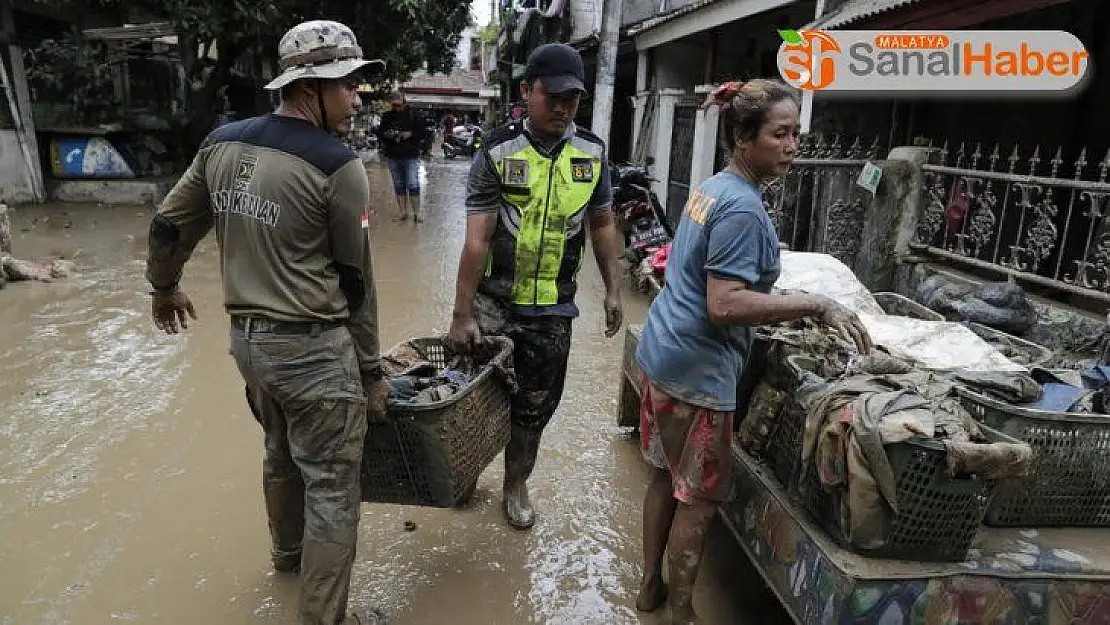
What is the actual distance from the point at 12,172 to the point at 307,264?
11.3m

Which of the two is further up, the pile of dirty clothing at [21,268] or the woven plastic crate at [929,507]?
the woven plastic crate at [929,507]

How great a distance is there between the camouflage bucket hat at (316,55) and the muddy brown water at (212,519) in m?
1.86

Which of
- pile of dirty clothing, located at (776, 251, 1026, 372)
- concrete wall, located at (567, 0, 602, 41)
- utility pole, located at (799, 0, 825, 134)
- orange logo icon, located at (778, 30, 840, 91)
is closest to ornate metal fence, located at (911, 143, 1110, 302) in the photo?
pile of dirty clothing, located at (776, 251, 1026, 372)

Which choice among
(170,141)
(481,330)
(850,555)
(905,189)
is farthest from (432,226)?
(850,555)

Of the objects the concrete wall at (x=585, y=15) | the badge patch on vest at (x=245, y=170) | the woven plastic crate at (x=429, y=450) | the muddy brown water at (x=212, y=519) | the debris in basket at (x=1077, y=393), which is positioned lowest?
the muddy brown water at (x=212, y=519)

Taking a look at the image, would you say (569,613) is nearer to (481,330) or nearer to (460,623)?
(460,623)

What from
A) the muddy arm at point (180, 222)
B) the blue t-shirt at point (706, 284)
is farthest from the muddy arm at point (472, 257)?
the muddy arm at point (180, 222)

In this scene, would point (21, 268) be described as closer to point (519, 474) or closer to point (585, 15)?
point (519, 474)

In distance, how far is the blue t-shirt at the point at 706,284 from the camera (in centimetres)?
213

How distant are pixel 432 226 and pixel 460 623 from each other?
29.2ft

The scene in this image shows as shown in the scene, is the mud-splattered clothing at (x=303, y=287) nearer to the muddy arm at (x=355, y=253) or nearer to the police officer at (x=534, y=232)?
the muddy arm at (x=355, y=253)

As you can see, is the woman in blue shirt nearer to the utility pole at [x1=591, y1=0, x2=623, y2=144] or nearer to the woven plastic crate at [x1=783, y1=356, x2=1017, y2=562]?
the woven plastic crate at [x1=783, y1=356, x2=1017, y2=562]

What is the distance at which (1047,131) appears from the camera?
752 cm

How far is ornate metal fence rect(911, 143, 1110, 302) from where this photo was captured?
3.96m
